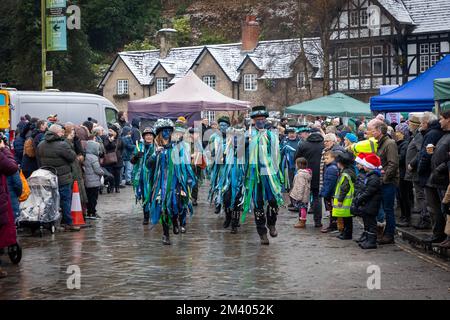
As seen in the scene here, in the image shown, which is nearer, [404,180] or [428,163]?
[428,163]

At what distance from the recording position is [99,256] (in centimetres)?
1201

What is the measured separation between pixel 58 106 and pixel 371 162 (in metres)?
13.5

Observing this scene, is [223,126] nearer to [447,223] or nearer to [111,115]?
[447,223]

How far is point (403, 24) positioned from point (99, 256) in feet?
133

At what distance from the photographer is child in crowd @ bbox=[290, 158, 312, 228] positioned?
15.4m

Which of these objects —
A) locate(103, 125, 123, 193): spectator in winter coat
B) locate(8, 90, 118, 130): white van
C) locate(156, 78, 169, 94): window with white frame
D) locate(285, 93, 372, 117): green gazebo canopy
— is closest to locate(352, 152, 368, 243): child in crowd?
locate(103, 125, 123, 193): spectator in winter coat

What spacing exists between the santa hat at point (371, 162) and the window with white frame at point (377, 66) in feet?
127

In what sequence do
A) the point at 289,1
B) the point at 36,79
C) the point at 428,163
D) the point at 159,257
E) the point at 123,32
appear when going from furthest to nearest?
the point at 123,32
the point at 36,79
the point at 289,1
the point at 428,163
the point at 159,257

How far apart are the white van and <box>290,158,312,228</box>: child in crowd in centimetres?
1029

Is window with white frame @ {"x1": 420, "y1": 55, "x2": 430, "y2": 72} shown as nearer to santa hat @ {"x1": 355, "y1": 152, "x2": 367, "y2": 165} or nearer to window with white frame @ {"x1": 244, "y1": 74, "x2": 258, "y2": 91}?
window with white frame @ {"x1": 244, "y1": 74, "x2": 258, "y2": 91}

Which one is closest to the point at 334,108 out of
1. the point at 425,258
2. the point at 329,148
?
the point at 329,148

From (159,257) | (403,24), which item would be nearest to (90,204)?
(159,257)

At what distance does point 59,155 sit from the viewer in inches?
571
